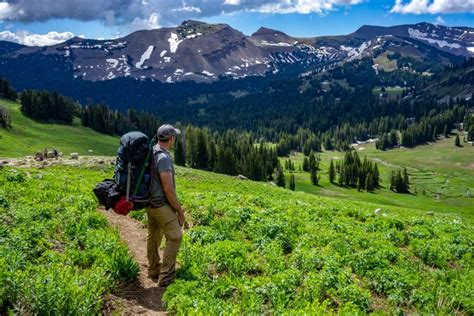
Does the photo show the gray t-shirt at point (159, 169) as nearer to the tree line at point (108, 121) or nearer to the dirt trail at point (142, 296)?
the dirt trail at point (142, 296)

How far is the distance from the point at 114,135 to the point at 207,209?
14589 centimetres

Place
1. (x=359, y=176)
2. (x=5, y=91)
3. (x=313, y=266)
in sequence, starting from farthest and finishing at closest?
(x=359, y=176), (x=5, y=91), (x=313, y=266)

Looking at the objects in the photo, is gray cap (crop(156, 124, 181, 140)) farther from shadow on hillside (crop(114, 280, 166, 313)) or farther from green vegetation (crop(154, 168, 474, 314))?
shadow on hillside (crop(114, 280, 166, 313))

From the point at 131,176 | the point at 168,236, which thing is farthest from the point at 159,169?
the point at 168,236

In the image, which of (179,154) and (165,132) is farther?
(179,154)

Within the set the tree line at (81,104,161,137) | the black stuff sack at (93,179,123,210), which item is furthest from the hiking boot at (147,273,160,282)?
the tree line at (81,104,161,137)

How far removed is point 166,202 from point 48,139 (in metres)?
116

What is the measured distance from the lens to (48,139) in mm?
114438

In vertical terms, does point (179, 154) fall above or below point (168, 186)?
below

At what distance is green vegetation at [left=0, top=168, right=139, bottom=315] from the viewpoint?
8.16 metres

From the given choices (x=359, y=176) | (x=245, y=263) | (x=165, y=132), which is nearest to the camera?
(x=165, y=132)

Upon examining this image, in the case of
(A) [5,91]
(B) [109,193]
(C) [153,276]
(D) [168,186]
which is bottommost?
(C) [153,276]

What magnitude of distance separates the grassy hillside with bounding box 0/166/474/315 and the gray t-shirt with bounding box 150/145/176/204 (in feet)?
7.22

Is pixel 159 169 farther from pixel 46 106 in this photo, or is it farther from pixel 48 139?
pixel 46 106
